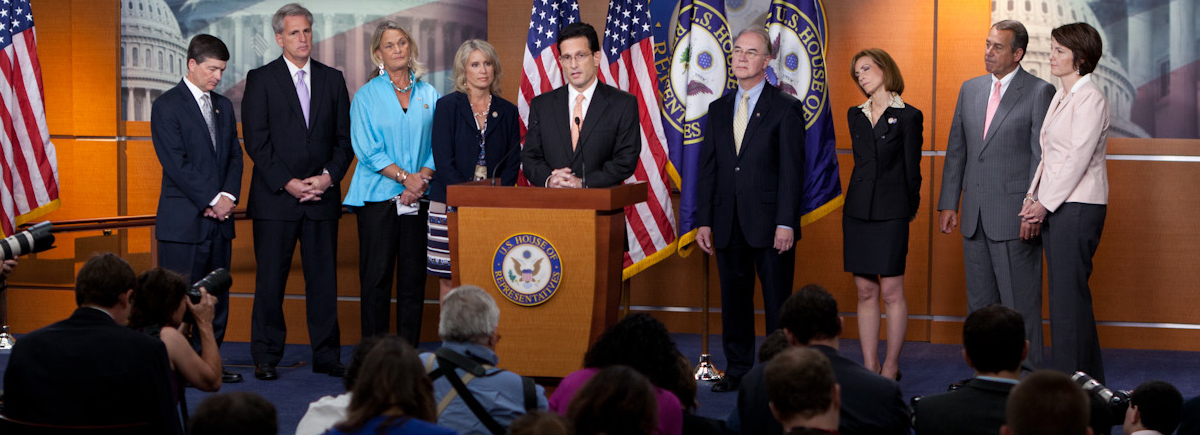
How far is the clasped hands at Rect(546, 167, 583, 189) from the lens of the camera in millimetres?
4762

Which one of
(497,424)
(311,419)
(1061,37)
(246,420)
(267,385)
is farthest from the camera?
(267,385)

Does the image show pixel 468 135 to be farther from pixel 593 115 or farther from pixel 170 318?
pixel 170 318

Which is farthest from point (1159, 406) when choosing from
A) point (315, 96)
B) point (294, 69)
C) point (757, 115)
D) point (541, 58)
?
point (294, 69)

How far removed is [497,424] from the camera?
2938 mm

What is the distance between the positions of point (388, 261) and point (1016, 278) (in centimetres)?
309

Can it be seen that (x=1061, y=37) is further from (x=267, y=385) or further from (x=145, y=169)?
(x=145, y=169)

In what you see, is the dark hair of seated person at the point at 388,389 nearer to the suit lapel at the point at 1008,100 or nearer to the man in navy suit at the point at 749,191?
the man in navy suit at the point at 749,191

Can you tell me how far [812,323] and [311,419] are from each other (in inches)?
56.0

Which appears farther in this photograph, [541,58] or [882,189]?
[541,58]

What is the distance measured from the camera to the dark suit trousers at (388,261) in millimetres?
5930

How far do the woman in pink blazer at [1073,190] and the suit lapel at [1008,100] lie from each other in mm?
183

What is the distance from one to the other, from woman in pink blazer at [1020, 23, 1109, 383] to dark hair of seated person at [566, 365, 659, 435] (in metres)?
3.37

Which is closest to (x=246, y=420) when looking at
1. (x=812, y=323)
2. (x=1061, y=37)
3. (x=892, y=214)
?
(x=812, y=323)

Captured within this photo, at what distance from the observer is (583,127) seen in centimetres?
516
